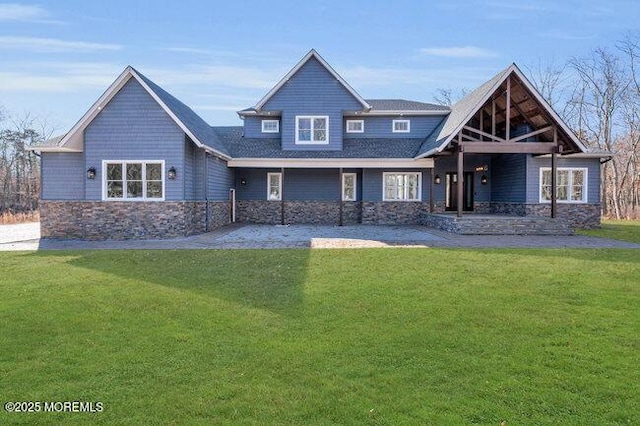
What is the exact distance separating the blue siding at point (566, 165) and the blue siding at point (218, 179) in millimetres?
14244

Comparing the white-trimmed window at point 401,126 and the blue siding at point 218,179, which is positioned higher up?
the white-trimmed window at point 401,126

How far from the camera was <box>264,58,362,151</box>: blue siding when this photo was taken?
791 inches

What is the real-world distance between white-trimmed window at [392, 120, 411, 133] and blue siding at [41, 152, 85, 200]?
1494 cm

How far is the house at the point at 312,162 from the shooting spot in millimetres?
14383

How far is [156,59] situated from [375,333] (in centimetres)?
2287

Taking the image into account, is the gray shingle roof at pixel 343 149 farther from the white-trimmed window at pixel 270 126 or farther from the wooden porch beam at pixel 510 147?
the wooden porch beam at pixel 510 147

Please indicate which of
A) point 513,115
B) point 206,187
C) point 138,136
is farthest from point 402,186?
point 138,136

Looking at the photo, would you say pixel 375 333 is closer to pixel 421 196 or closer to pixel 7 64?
pixel 421 196

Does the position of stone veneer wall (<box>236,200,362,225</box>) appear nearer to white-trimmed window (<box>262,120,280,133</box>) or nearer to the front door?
white-trimmed window (<box>262,120,280,133</box>)

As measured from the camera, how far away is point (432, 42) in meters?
21.8

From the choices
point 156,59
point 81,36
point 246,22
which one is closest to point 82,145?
point 81,36

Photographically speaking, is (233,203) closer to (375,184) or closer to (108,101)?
(375,184)

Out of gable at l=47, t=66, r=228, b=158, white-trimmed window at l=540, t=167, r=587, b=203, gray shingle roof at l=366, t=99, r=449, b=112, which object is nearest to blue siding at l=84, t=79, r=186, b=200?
gable at l=47, t=66, r=228, b=158

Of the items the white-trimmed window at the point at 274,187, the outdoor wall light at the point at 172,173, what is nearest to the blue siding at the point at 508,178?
the white-trimmed window at the point at 274,187
